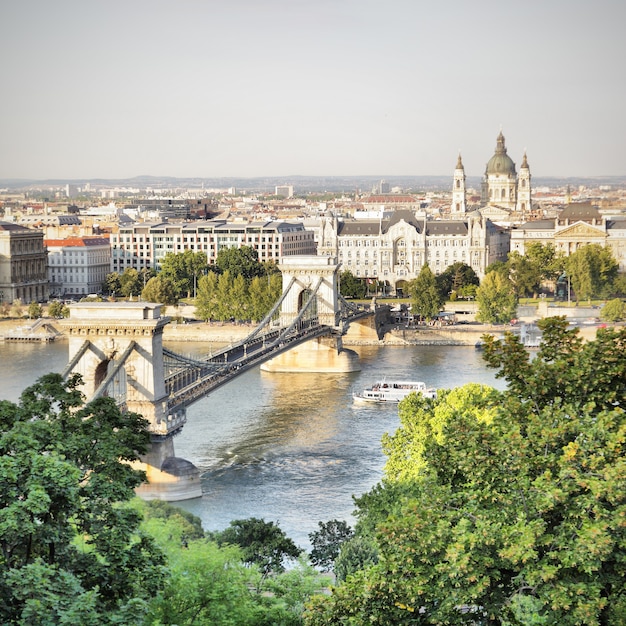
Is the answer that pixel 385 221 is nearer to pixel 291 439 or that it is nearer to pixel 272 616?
pixel 291 439

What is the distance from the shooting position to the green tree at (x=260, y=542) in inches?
332

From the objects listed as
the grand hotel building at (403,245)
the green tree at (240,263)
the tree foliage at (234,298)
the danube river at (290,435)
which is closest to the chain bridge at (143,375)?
the danube river at (290,435)

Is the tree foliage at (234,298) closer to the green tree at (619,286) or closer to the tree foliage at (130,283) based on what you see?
the tree foliage at (130,283)

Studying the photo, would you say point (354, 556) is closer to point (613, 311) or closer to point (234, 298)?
point (613, 311)

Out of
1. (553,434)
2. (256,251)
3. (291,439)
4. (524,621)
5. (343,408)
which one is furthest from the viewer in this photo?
(256,251)

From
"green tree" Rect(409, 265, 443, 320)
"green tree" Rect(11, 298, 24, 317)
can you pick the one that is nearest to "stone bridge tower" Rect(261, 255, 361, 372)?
"green tree" Rect(409, 265, 443, 320)

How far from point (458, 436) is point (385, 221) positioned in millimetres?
30508

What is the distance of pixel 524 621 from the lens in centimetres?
498

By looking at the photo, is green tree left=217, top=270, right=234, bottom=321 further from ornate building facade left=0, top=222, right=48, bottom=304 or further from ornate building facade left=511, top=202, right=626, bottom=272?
ornate building facade left=511, top=202, right=626, bottom=272

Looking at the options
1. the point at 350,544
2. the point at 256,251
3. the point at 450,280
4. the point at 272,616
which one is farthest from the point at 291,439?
the point at 256,251

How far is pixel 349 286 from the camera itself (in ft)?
101

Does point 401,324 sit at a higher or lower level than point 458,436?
lower

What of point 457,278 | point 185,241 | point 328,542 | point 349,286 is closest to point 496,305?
point 349,286

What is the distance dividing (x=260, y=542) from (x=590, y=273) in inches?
860
